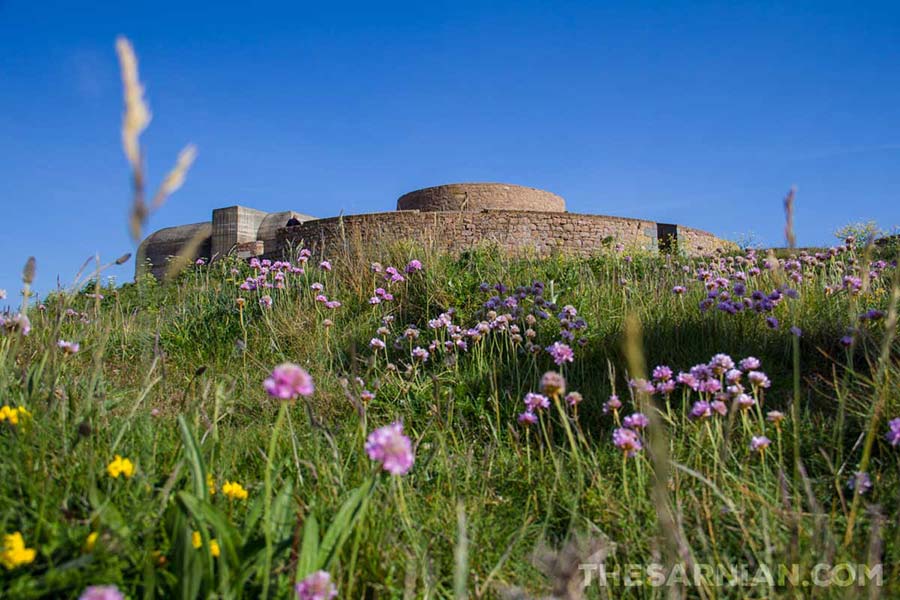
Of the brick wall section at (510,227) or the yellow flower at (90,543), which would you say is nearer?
the yellow flower at (90,543)

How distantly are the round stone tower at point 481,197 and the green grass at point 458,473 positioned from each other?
15.2 m

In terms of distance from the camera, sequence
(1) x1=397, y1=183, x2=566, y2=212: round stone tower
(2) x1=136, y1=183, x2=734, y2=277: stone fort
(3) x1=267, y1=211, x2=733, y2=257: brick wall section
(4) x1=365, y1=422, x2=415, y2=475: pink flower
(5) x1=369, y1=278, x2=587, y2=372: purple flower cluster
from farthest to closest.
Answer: (1) x1=397, y1=183, x2=566, y2=212: round stone tower
(3) x1=267, y1=211, x2=733, y2=257: brick wall section
(2) x1=136, y1=183, x2=734, y2=277: stone fort
(5) x1=369, y1=278, x2=587, y2=372: purple flower cluster
(4) x1=365, y1=422, x2=415, y2=475: pink flower

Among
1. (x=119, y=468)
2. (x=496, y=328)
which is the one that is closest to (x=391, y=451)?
(x=119, y=468)

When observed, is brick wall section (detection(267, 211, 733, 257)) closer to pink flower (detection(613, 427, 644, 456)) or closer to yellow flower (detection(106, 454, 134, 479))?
pink flower (detection(613, 427, 644, 456))

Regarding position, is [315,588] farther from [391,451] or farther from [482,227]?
[482,227]

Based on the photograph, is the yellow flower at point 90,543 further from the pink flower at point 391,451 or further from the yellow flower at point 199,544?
the pink flower at point 391,451

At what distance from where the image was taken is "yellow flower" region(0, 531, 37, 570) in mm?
1117

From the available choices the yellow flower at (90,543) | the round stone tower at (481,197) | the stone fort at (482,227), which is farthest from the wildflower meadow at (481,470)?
the round stone tower at (481,197)

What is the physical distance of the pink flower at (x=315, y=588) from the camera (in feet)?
3.65

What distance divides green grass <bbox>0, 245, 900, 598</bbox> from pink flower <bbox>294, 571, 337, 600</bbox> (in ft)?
0.22

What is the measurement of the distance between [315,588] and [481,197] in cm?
1858

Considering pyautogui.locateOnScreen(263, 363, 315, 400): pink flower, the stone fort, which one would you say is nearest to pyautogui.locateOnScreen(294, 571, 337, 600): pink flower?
pyautogui.locateOnScreen(263, 363, 315, 400): pink flower

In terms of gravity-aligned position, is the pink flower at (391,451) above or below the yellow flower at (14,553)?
above

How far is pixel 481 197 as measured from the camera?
19312mm
